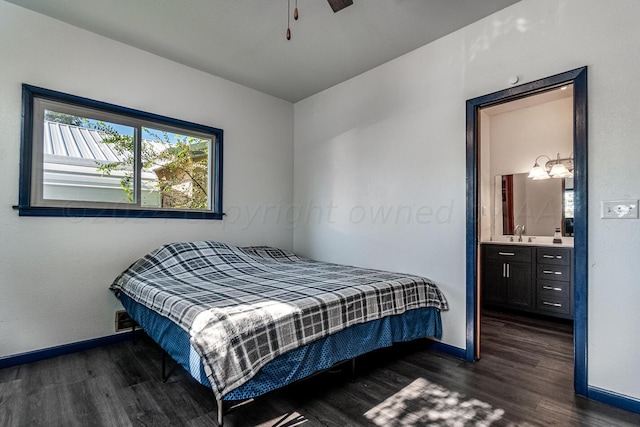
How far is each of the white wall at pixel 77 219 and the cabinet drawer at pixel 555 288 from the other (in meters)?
3.34

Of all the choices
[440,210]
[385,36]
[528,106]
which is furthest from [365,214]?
[528,106]

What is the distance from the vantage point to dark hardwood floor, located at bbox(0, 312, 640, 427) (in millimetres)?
1671

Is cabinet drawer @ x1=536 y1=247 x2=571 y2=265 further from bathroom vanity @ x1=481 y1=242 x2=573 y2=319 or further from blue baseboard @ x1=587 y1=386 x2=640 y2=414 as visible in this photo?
blue baseboard @ x1=587 y1=386 x2=640 y2=414

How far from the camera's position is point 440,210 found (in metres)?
2.68

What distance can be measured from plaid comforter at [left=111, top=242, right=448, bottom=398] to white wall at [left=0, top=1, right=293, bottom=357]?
0.94 ft

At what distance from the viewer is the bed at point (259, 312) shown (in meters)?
1.46

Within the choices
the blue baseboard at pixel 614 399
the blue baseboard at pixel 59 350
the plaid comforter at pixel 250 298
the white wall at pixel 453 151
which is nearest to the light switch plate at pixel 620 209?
the white wall at pixel 453 151

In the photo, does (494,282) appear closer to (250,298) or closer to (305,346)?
(305,346)

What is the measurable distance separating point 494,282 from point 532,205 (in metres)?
1.11

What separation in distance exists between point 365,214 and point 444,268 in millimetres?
963

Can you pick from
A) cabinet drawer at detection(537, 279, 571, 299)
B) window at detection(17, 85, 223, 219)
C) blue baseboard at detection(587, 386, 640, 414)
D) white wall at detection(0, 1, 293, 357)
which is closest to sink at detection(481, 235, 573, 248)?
cabinet drawer at detection(537, 279, 571, 299)

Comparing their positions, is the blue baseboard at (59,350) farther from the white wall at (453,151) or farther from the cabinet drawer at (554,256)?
the cabinet drawer at (554,256)

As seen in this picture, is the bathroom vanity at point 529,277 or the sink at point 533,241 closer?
the bathroom vanity at point 529,277

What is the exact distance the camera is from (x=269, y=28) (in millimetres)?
2566
